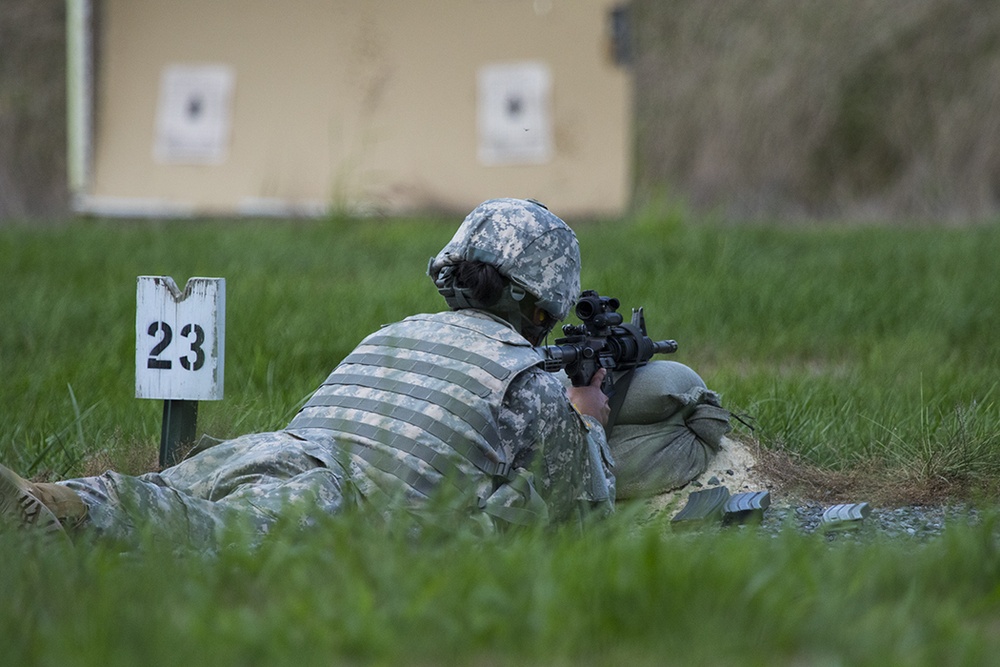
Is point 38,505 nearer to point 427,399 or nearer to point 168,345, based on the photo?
point 168,345

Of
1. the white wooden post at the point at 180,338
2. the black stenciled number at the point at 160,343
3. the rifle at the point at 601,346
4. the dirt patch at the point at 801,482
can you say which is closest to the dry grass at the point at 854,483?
the dirt patch at the point at 801,482

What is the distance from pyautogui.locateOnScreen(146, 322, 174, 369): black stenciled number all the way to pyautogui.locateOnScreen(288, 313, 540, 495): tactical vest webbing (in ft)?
1.68

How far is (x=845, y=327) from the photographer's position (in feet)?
23.2

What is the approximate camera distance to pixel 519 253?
3822mm

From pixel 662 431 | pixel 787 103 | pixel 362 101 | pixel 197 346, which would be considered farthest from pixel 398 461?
pixel 787 103

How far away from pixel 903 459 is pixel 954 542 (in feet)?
5.69

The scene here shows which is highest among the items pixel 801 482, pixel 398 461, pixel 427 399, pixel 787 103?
pixel 787 103

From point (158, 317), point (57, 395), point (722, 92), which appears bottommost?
point (57, 395)

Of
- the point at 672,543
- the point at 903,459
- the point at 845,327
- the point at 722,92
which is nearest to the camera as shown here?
the point at 672,543

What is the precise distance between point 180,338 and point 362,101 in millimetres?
10299

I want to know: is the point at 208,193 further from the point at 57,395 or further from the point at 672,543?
the point at 672,543

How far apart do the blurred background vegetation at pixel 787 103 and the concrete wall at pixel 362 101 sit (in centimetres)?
110

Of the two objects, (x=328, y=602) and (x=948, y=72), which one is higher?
(x=948, y=72)

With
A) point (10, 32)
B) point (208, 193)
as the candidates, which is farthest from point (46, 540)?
point (10, 32)
